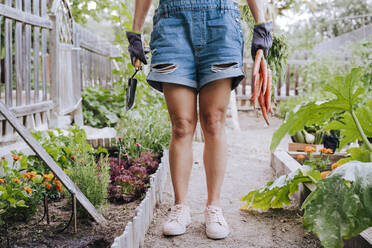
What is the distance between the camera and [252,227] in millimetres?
2061

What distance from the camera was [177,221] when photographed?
1947mm

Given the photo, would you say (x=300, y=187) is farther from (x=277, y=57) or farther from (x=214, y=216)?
(x=277, y=57)

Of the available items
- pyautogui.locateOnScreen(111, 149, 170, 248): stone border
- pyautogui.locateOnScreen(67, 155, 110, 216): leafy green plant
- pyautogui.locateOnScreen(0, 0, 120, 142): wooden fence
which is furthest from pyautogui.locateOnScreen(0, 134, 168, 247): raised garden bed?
pyautogui.locateOnScreen(0, 0, 120, 142): wooden fence

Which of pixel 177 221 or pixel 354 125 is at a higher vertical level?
pixel 354 125

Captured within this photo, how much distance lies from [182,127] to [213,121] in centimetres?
17

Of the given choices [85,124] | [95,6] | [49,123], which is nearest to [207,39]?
[49,123]

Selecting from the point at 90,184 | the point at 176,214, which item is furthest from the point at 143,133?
the point at 176,214

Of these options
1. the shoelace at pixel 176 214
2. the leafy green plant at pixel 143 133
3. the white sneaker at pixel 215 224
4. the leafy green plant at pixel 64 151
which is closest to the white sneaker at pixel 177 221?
the shoelace at pixel 176 214

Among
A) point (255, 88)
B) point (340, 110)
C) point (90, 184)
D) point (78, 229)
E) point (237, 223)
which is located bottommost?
point (237, 223)

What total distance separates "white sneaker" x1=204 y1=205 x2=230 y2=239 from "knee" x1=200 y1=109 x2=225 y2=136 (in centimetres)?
43

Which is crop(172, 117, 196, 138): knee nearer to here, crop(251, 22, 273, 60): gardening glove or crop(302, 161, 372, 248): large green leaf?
crop(251, 22, 273, 60): gardening glove

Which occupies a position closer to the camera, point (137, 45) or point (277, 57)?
point (137, 45)

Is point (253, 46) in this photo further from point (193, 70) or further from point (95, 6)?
point (95, 6)

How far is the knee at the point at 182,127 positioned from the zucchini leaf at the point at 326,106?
1.59ft
